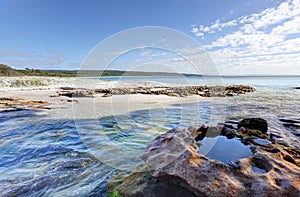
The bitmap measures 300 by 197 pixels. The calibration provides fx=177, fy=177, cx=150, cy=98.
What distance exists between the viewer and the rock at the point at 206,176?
2.33 metres

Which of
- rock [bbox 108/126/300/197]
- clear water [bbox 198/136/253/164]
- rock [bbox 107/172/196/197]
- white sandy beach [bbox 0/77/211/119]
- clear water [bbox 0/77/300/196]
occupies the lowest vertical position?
clear water [bbox 0/77/300/196]

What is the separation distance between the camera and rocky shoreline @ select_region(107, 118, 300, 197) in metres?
2.33

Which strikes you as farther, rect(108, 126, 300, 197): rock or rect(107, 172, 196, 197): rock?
rect(107, 172, 196, 197): rock

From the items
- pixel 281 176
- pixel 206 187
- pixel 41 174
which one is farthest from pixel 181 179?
pixel 41 174

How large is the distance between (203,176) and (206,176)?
0.04m

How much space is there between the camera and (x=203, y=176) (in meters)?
2.52

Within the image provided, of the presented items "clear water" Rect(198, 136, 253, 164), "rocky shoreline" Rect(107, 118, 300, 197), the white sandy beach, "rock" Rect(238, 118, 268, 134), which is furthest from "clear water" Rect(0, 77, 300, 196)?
the white sandy beach

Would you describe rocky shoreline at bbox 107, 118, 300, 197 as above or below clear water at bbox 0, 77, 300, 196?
above

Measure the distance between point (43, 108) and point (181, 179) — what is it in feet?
43.4

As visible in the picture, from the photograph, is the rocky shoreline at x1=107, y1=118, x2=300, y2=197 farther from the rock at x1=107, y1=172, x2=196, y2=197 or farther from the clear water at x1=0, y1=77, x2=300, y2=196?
the clear water at x1=0, y1=77, x2=300, y2=196

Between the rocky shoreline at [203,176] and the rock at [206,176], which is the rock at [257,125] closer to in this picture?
the rocky shoreline at [203,176]

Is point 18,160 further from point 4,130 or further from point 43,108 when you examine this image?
point 43,108

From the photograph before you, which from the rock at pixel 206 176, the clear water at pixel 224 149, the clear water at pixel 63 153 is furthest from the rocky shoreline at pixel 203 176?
the clear water at pixel 63 153

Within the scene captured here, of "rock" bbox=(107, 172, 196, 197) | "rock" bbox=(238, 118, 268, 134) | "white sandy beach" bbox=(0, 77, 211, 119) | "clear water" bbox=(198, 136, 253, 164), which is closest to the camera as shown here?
"rock" bbox=(107, 172, 196, 197)
